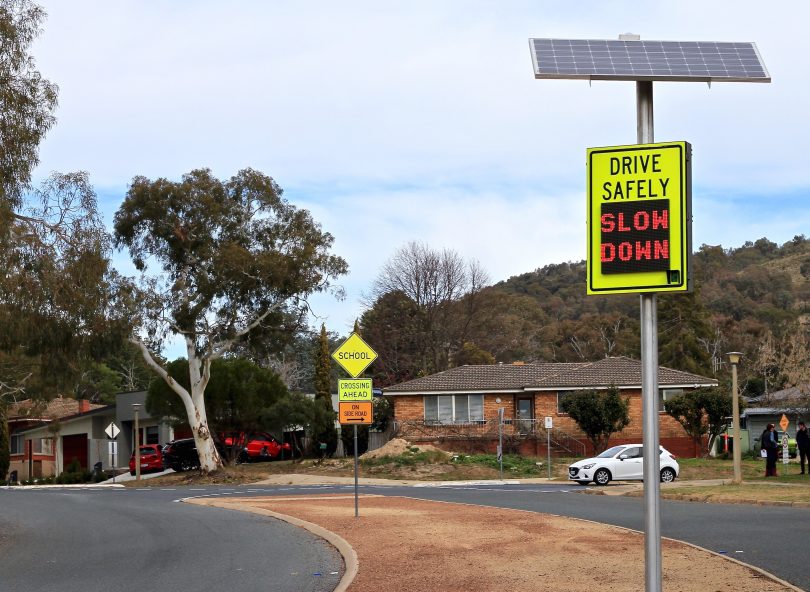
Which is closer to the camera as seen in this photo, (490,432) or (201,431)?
(201,431)

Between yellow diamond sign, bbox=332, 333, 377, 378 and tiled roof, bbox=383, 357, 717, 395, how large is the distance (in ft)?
106

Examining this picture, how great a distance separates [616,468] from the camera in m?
34.2

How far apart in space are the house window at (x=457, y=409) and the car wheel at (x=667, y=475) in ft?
58.6

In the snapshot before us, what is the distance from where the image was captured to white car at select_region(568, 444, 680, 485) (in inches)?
1350

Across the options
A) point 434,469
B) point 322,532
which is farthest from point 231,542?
point 434,469

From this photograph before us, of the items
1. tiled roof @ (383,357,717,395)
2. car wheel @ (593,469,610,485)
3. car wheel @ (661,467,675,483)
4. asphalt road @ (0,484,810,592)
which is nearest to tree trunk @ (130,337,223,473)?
tiled roof @ (383,357,717,395)

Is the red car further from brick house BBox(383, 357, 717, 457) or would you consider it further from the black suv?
brick house BBox(383, 357, 717, 457)

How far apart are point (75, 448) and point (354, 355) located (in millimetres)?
53967

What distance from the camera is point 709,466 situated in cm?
4116

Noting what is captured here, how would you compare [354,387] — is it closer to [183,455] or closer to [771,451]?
[771,451]

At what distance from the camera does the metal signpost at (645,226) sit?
6695 millimetres

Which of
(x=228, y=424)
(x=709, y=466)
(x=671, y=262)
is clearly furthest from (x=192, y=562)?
(x=228, y=424)

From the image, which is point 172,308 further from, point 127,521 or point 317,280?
point 127,521

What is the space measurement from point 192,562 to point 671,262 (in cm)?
998
